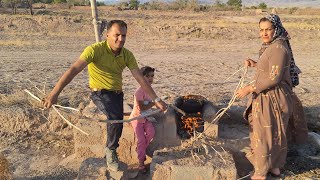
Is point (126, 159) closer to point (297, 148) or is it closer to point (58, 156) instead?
point (58, 156)

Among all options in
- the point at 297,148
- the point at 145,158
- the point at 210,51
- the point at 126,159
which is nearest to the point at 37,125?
the point at 126,159

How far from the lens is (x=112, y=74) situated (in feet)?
13.6

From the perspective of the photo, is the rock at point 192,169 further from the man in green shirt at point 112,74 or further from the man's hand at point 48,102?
the man's hand at point 48,102

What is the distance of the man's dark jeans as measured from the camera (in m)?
4.16

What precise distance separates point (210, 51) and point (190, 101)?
33.9 ft

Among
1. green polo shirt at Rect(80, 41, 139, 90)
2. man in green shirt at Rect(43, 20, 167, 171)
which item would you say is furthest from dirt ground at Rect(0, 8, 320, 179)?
green polo shirt at Rect(80, 41, 139, 90)

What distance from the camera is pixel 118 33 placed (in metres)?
3.92

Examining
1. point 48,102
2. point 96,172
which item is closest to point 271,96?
point 96,172

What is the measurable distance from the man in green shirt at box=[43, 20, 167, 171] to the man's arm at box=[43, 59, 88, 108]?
8.6 inches

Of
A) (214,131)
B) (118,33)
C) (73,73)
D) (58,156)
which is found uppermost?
(118,33)

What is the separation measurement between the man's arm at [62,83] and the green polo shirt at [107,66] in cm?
30

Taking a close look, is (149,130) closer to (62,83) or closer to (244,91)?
(244,91)

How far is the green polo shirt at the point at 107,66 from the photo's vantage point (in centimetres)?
403

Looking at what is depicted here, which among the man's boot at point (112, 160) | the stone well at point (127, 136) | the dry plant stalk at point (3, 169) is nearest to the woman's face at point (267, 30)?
the stone well at point (127, 136)
